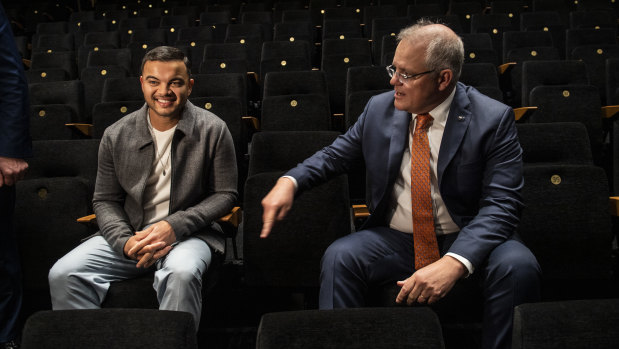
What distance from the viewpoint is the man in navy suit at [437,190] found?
46 cm

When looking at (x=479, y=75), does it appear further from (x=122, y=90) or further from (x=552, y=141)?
(x=122, y=90)

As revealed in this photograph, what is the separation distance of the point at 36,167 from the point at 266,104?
18.5 inches

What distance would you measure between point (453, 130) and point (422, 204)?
90 millimetres

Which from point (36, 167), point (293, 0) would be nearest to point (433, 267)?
point (36, 167)

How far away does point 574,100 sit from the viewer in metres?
0.99

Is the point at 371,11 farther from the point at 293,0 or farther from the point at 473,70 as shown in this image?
the point at 473,70

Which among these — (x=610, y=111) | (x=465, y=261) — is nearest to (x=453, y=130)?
(x=465, y=261)

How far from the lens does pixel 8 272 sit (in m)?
0.58

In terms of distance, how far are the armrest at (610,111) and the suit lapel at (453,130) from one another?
0.66 meters

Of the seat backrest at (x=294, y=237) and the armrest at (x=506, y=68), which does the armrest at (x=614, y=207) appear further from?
the armrest at (x=506, y=68)

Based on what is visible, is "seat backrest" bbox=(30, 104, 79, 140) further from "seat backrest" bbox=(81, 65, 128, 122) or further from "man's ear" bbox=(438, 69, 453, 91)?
"man's ear" bbox=(438, 69, 453, 91)

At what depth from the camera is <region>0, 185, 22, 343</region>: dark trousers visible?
57 centimetres

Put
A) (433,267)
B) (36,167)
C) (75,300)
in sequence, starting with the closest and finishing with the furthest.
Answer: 1. (433,267)
2. (75,300)
3. (36,167)

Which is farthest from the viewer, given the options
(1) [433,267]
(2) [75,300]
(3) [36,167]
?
(3) [36,167]
